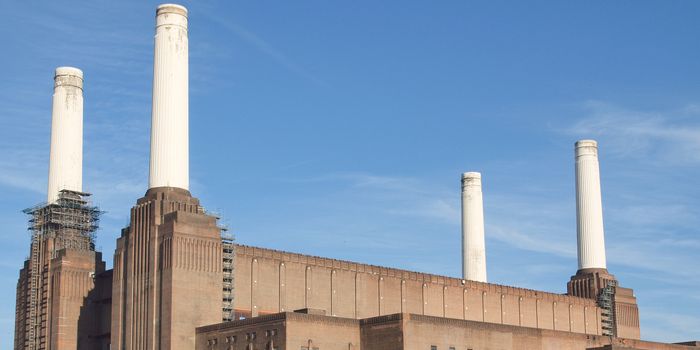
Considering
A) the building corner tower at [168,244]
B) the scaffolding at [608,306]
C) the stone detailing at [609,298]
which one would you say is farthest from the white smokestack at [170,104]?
the scaffolding at [608,306]

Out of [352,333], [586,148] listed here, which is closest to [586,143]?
[586,148]

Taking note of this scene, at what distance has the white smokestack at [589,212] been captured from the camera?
13350 cm

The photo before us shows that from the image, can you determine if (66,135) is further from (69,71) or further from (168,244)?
(168,244)

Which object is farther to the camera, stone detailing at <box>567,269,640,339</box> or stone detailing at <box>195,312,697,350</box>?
stone detailing at <box>567,269,640,339</box>

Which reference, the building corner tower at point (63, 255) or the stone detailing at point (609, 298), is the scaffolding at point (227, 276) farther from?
the stone detailing at point (609, 298)

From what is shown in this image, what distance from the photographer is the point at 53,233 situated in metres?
112

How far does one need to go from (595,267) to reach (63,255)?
192ft

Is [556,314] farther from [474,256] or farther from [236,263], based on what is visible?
[236,263]

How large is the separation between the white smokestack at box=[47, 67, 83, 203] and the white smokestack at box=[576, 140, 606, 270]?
5440cm

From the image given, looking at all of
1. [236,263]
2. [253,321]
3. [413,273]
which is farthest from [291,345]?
[413,273]

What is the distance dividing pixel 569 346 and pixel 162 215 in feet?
120

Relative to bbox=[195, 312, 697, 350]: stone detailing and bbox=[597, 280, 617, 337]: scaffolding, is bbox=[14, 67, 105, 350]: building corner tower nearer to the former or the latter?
bbox=[195, 312, 697, 350]: stone detailing

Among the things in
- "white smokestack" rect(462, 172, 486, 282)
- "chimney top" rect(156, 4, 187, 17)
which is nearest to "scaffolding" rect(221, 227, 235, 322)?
"chimney top" rect(156, 4, 187, 17)

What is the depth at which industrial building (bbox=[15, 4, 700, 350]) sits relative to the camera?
9344cm
